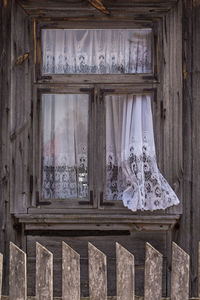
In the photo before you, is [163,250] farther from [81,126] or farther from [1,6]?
[1,6]

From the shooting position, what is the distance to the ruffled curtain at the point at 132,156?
459 centimetres

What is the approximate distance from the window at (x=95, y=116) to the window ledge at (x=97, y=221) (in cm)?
11

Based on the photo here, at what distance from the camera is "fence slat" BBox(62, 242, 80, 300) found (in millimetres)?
3115

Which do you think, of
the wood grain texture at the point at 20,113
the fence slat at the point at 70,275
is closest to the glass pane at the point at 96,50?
the wood grain texture at the point at 20,113

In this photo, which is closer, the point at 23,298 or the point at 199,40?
the point at 23,298

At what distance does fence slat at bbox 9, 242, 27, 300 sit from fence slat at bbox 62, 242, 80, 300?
247mm

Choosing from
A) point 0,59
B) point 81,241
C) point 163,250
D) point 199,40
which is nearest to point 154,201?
point 163,250

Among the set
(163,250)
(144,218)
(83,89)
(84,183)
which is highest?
Answer: (83,89)

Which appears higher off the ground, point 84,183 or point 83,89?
point 83,89

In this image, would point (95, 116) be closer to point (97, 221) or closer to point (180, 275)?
point (97, 221)

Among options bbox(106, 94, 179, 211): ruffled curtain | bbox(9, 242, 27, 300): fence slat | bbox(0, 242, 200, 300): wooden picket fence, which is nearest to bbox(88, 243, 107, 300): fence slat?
bbox(0, 242, 200, 300): wooden picket fence

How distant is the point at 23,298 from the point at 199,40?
2875mm

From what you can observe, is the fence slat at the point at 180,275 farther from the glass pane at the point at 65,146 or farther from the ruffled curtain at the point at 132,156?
the glass pane at the point at 65,146

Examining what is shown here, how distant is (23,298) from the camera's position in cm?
314
